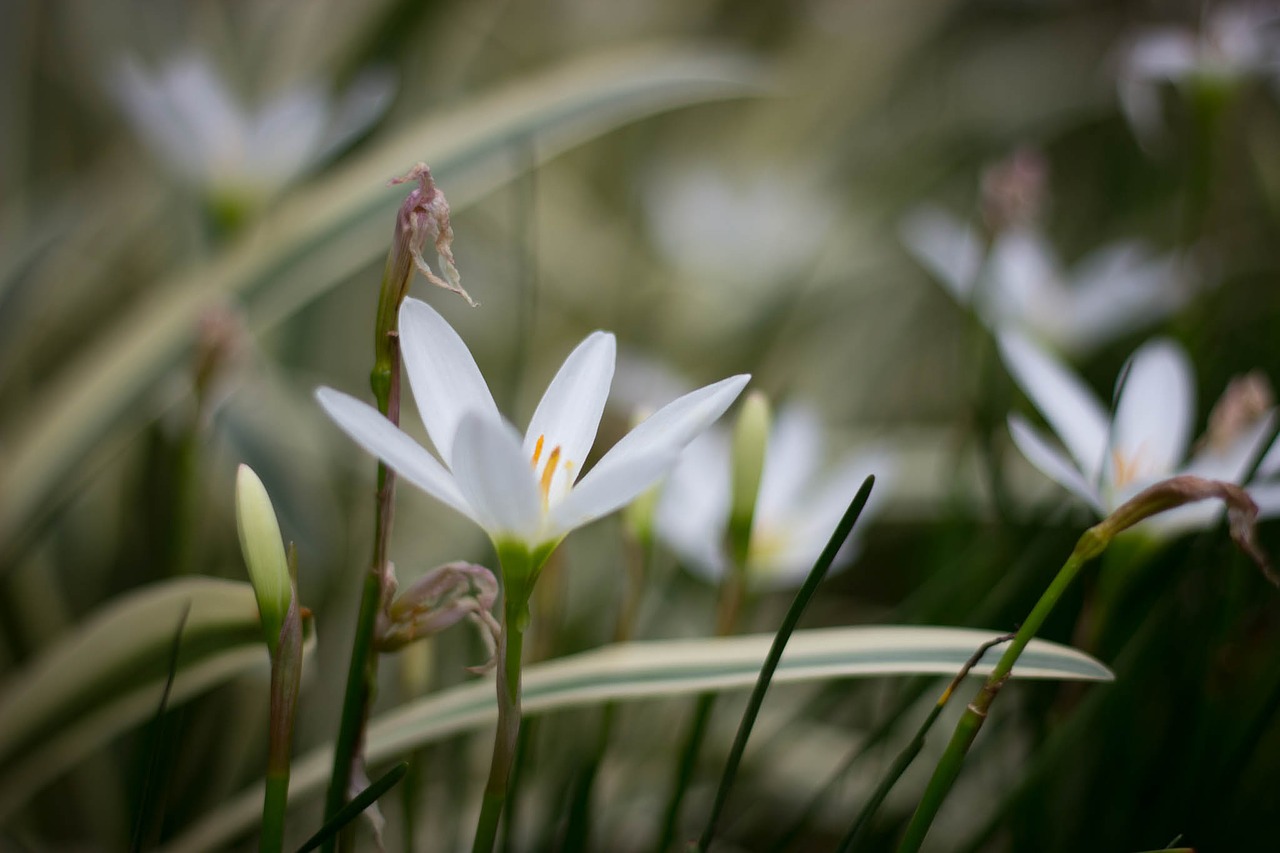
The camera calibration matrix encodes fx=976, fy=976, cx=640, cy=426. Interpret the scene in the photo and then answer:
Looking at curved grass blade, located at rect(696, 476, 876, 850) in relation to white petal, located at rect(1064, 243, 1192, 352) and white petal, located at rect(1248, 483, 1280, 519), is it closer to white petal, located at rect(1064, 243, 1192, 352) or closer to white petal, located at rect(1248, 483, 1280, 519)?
white petal, located at rect(1248, 483, 1280, 519)

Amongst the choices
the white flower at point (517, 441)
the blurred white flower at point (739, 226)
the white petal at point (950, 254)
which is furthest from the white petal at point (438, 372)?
the blurred white flower at point (739, 226)

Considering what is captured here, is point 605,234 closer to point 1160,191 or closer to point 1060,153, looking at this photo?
point 1160,191

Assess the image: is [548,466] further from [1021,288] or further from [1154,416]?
[1021,288]

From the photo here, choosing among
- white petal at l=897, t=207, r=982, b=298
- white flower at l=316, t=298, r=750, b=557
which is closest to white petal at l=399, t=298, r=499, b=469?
white flower at l=316, t=298, r=750, b=557

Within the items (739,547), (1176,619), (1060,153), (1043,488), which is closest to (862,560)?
(1043,488)

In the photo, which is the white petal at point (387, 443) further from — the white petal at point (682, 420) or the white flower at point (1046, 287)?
the white flower at point (1046, 287)

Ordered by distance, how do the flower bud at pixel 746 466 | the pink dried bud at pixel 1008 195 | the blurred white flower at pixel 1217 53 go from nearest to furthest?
the flower bud at pixel 746 466 → the pink dried bud at pixel 1008 195 → the blurred white flower at pixel 1217 53
